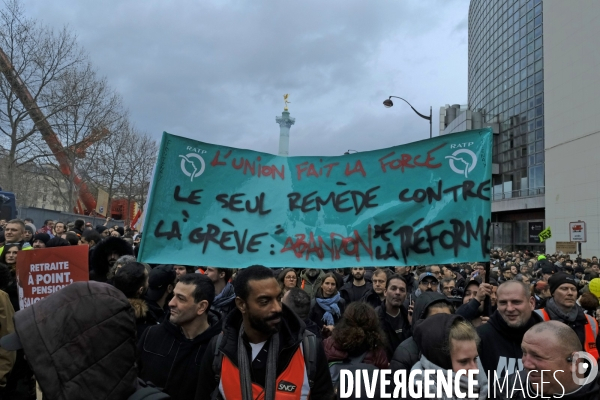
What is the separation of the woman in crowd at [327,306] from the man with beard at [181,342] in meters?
2.14

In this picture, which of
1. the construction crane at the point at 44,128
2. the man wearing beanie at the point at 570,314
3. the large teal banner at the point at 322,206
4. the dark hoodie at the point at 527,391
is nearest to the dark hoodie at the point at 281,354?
the dark hoodie at the point at 527,391

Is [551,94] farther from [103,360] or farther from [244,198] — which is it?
[103,360]

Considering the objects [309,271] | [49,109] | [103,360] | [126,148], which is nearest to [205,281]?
[103,360]

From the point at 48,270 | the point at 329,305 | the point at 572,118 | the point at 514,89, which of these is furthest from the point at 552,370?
the point at 514,89

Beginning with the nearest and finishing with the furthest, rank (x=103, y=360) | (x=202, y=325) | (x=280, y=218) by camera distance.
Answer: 1. (x=103, y=360)
2. (x=202, y=325)
3. (x=280, y=218)

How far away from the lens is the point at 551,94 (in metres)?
36.8

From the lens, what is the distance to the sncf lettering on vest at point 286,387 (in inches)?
95.3

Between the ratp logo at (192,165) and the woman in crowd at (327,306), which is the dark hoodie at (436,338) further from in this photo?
the ratp logo at (192,165)

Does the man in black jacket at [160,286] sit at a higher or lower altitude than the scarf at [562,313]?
higher

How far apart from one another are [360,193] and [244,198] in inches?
45.1

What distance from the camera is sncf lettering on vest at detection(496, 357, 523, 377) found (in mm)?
3436

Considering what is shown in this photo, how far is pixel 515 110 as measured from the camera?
162 feet

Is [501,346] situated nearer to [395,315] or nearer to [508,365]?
[508,365]

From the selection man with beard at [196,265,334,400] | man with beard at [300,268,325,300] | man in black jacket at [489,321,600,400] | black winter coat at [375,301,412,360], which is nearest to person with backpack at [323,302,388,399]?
man with beard at [196,265,334,400]
